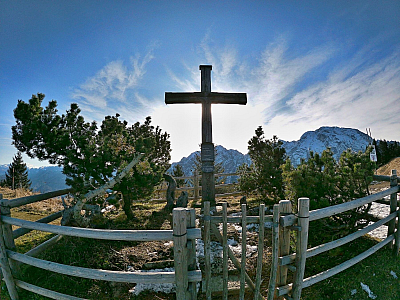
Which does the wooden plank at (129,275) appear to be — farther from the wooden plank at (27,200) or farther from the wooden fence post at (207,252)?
the wooden plank at (27,200)

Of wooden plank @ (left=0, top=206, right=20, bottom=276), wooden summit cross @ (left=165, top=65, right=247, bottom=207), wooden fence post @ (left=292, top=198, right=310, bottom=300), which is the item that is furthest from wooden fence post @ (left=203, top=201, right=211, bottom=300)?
wooden summit cross @ (left=165, top=65, right=247, bottom=207)

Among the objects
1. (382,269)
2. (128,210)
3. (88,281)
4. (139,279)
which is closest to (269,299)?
(139,279)

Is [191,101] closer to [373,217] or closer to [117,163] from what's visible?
[117,163]

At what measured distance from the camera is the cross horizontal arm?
7.28 meters

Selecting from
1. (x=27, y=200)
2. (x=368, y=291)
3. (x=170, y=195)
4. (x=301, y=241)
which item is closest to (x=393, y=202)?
(x=368, y=291)

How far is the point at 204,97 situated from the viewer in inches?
289

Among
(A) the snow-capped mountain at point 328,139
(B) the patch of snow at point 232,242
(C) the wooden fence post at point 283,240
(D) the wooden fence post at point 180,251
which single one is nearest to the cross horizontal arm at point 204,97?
(B) the patch of snow at point 232,242

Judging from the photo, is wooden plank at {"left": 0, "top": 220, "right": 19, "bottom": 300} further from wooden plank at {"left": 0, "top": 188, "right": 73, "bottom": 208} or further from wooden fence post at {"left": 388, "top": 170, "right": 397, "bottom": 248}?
wooden fence post at {"left": 388, "top": 170, "right": 397, "bottom": 248}

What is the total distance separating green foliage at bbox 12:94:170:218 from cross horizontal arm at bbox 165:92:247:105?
6.37 ft

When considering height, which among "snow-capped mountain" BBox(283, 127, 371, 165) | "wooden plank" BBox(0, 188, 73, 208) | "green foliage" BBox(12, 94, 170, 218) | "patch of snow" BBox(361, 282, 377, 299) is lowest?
"patch of snow" BBox(361, 282, 377, 299)

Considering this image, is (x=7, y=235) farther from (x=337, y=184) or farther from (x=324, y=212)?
(x=337, y=184)

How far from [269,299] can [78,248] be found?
136 inches

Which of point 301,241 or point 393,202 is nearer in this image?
point 301,241

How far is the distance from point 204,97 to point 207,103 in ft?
0.77
